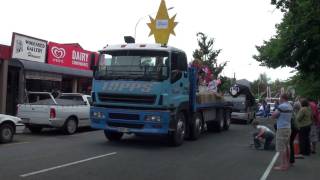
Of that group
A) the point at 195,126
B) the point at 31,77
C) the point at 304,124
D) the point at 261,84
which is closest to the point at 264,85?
the point at 261,84

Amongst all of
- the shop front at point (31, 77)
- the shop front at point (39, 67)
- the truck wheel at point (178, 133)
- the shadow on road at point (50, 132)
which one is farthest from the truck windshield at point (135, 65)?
the shop front at point (31, 77)

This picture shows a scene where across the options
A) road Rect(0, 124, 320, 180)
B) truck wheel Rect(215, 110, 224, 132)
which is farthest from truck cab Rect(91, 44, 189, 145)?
truck wheel Rect(215, 110, 224, 132)

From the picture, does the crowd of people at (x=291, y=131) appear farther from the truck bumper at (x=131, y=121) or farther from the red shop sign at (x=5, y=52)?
the red shop sign at (x=5, y=52)

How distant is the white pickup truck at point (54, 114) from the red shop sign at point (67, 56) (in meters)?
6.46

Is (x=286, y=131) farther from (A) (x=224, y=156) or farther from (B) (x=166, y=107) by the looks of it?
(B) (x=166, y=107)

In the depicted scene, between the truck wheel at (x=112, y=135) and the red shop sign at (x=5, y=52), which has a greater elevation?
the red shop sign at (x=5, y=52)

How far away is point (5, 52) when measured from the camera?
2384cm

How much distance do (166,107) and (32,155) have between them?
4189 mm

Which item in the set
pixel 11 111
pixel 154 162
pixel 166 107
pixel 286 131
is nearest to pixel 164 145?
pixel 166 107

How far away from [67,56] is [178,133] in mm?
14512

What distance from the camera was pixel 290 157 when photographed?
12.4 m

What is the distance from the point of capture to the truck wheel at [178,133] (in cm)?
1559

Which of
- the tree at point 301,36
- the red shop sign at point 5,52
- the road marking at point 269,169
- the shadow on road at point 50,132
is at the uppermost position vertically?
the tree at point 301,36

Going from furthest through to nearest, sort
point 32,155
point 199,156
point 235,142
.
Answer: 1. point 235,142
2. point 199,156
3. point 32,155
